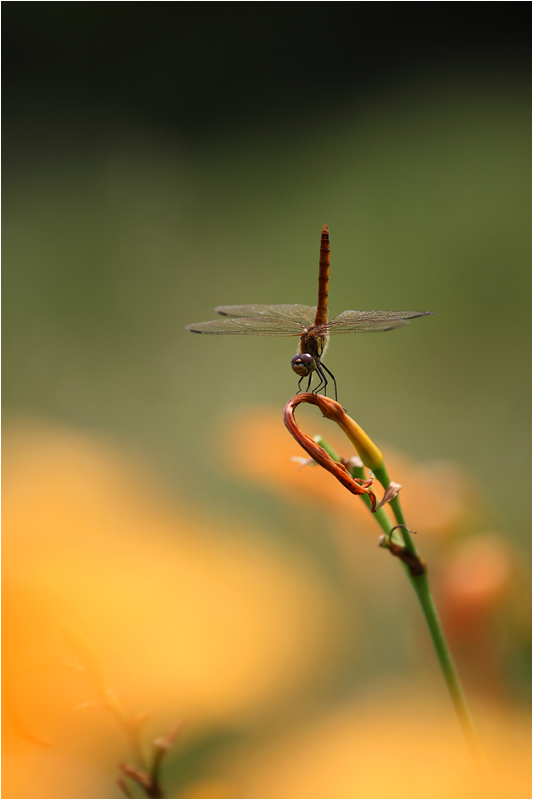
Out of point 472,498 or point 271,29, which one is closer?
point 472,498

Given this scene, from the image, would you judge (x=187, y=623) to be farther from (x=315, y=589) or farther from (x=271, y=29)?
(x=271, y=29)

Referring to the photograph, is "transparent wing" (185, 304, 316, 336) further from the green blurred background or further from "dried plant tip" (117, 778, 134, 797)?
the green blurred background

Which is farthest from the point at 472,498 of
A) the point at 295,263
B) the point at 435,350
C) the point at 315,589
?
the point at 295,263

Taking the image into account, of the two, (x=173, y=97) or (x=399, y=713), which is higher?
(x=173, y=97)

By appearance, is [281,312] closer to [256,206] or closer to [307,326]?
[307,326]

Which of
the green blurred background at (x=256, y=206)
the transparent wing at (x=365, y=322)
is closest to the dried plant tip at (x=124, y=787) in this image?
the transparent wing at (x=365, y=322)

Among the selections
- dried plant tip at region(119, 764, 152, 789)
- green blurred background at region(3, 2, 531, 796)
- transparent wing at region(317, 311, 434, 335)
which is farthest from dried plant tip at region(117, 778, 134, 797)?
green blurred background at region(3, 2, 531, 796)

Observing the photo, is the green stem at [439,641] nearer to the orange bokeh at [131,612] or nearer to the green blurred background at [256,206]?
the orange bokeh at [131,612]

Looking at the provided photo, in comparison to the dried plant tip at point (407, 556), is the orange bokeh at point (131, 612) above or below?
below
